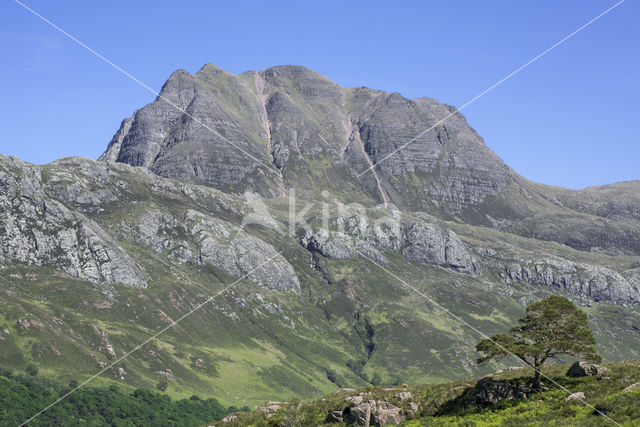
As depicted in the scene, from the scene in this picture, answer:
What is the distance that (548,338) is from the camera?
58.1 meters

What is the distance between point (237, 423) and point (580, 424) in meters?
40.0

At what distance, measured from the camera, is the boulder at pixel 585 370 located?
5838cm

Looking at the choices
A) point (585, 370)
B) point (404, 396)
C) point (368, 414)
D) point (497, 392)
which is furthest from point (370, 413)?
point (585, 370)

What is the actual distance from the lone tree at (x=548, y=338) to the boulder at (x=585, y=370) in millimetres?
1106

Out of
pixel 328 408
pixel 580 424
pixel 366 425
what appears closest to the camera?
pixel 580 424

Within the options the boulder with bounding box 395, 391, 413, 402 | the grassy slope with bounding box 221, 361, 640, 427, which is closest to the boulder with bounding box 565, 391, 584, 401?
the grassy slope with bounding box 221, 361, 640, 427

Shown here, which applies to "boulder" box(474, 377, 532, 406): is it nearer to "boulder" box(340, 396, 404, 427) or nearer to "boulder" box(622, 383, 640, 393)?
"boulder" box(340, 396, 404, 427)

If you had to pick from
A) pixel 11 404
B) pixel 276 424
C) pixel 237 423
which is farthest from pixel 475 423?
pixel 11 404

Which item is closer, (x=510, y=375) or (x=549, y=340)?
(x=549, y=340)

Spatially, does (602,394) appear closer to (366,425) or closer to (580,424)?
(580,424)

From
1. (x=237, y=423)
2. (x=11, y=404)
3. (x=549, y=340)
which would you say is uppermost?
(x=549, y=340)

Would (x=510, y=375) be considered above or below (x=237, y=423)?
above

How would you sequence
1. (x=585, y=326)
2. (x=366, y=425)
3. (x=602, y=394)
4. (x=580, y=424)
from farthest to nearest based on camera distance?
(x=585, y=326), (x=366, y=425), (x=602, y=394), (x=580, y=424)

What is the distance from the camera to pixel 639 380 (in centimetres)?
5128
